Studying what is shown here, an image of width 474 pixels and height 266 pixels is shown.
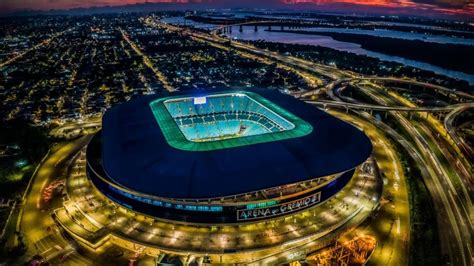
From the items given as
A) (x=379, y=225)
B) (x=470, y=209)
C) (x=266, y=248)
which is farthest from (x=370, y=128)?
(x=266, y=248)

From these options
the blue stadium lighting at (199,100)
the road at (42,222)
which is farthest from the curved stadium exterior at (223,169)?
the blue stadium lighting at (199,100)

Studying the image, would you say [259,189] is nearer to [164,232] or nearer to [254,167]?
[254,167]

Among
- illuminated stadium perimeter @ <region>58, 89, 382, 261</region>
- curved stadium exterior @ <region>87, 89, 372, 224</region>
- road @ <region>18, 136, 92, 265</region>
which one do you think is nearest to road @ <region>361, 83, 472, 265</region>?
illuminated stadium perimeter @ <region>58, 89, 382, 261</region>

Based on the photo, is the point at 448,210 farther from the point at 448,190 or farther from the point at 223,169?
the point at 223,169

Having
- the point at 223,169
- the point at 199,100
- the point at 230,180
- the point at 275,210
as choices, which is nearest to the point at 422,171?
the point at 275,210

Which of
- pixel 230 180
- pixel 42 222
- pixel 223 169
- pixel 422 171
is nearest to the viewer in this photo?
pixel 230 180

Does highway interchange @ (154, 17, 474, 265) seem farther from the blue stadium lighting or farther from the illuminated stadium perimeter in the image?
the blue stadium lighting
